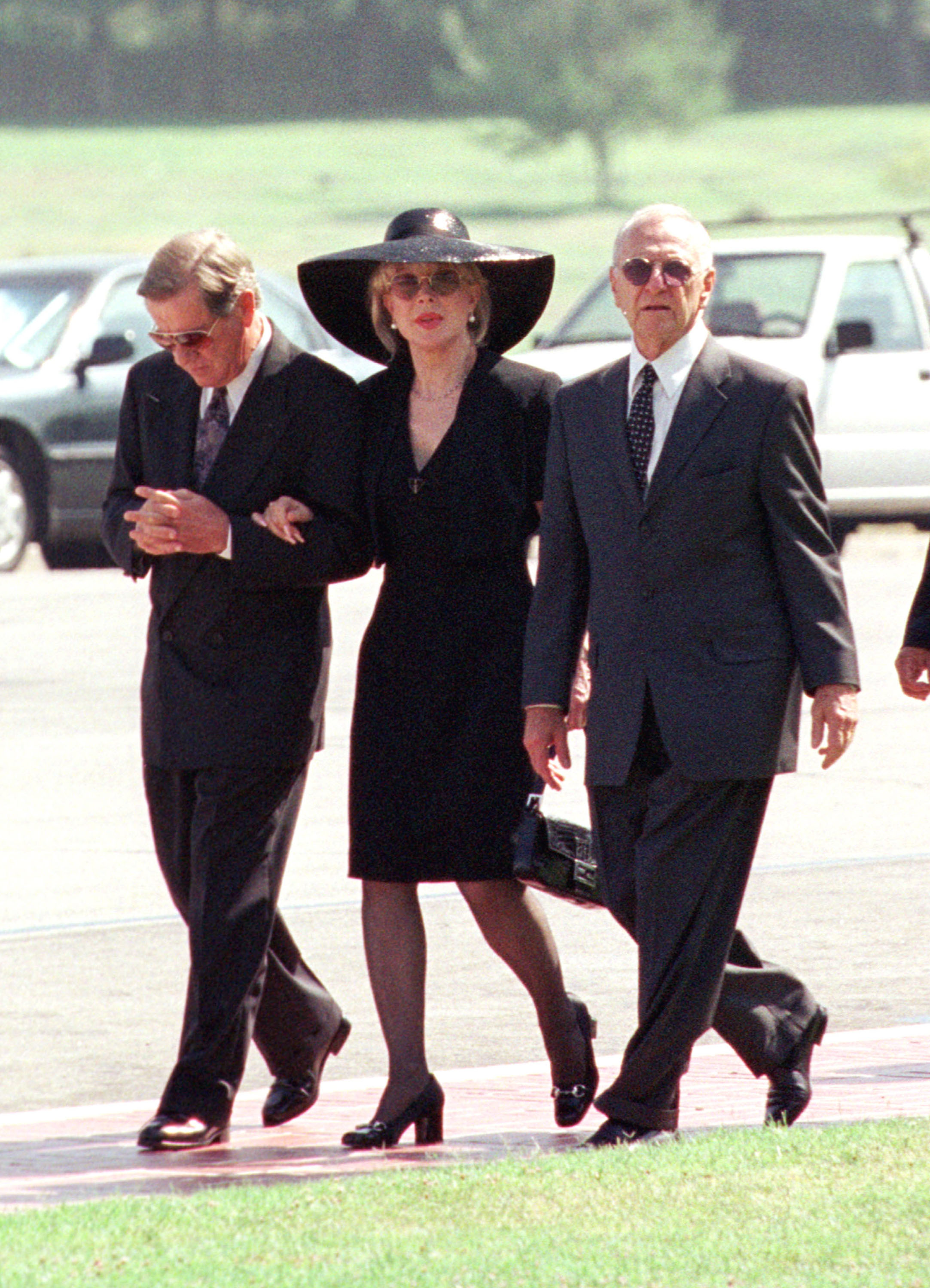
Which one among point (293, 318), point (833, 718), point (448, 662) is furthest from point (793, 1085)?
point (293, 318)

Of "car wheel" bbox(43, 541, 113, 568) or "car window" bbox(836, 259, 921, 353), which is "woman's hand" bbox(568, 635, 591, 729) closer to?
"car wheel" bbox(43, 541, 113, 568)

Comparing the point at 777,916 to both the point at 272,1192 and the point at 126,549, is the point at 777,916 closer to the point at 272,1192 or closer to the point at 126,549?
the point at 126,549

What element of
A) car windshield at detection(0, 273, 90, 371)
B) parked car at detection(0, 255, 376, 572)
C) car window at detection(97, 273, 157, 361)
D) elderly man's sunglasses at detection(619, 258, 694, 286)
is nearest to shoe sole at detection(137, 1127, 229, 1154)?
elderly man's sunglasses at detection(619, 258, 694, 286)

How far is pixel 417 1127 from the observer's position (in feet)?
18.6

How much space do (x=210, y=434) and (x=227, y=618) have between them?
0.38 meters

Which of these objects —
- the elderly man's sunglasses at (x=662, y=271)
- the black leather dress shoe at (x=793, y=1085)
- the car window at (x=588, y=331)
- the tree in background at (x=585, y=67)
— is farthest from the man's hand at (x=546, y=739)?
the tree in background at (x=585, y=67)

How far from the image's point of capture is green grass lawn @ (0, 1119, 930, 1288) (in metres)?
4.20

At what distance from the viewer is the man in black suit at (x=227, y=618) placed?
18.7 ft

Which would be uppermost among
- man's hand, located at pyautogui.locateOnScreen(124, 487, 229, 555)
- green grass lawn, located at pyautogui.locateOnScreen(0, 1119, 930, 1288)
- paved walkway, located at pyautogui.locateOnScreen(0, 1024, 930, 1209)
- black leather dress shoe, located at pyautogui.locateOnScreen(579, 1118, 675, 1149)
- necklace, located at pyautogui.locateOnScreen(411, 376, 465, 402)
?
necklace, located at pyautogui.locateOnScreen(411, 376, 465, 402)

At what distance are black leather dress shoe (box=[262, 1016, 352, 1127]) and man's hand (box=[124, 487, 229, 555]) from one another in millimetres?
1057

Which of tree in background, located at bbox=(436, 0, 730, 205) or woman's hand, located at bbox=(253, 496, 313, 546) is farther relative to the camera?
tree in background, located at bbox=(436, 0, 730, 205)

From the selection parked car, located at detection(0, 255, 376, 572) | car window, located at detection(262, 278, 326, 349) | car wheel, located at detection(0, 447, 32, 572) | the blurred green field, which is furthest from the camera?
the blurred green field

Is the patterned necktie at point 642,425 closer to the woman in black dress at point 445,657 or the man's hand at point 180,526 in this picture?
the woman in black dress at point 445,657

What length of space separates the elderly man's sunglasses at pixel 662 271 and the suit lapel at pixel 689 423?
0.18 m
